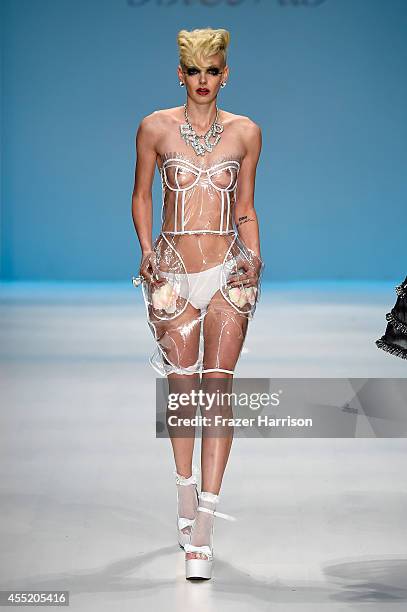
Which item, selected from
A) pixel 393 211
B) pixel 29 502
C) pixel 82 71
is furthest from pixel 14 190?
pixel 29 502

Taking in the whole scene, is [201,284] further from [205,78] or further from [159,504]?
[159,504]

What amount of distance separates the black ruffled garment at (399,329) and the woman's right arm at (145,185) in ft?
2.26

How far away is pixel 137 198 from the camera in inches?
141

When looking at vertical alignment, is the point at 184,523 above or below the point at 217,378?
below

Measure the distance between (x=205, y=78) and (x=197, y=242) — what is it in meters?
0.45

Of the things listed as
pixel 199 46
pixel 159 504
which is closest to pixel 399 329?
pixel 199 46

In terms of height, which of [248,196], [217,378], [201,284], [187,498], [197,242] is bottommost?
[187,498]

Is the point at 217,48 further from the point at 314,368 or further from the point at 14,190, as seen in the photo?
the point at 14,190

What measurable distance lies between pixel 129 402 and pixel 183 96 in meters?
10.4

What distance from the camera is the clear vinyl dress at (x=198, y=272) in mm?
3469

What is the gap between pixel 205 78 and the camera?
344cm

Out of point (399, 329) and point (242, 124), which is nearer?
point (399, 329)

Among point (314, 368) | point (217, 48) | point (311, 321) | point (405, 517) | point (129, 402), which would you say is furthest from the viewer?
point (311, 321)

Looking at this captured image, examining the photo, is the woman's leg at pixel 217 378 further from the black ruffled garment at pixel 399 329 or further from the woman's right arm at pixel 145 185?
the black ruffled garment at pixel 399 329
